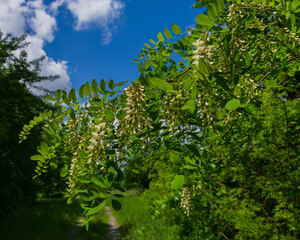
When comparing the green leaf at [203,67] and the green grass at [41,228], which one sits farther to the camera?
the green grass at [41,228]

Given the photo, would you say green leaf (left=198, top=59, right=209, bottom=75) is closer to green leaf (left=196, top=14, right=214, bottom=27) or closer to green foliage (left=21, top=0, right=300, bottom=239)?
green foliage (left=21, top=0, right=300, bottom=239)

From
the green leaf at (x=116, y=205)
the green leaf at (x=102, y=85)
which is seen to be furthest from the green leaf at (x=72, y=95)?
the green leaf at (x=116, y=205)

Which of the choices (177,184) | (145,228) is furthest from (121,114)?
(145,228)

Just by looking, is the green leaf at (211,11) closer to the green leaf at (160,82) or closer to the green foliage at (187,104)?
the green foliage at (187,104)

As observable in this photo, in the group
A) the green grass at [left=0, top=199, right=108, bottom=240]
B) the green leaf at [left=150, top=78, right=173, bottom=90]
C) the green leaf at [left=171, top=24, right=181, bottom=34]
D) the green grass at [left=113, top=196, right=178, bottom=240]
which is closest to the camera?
the green leaf at [left=150, top=78, right=173, bottom=90]

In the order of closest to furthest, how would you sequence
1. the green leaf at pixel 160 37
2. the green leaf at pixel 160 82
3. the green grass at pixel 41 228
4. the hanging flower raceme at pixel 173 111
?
1. the green leaf at pixel 160 82
2. the hanging flower raceme at pixel 173 111
3. the green leaf at pixel 160 37
4. the green grass at pixel 41 228

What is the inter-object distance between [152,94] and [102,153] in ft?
1.72

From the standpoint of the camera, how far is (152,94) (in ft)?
4.99

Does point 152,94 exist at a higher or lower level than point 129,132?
higher

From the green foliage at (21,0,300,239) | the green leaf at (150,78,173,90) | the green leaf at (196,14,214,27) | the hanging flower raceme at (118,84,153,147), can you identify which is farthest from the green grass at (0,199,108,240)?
the green leaf at (196,14,214,27)

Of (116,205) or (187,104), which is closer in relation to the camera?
(187,104)

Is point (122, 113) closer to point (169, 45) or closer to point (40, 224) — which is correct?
point (169, 45)

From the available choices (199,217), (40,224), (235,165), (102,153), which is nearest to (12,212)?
(40,224)

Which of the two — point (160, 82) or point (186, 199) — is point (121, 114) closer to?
point (160, 82)
